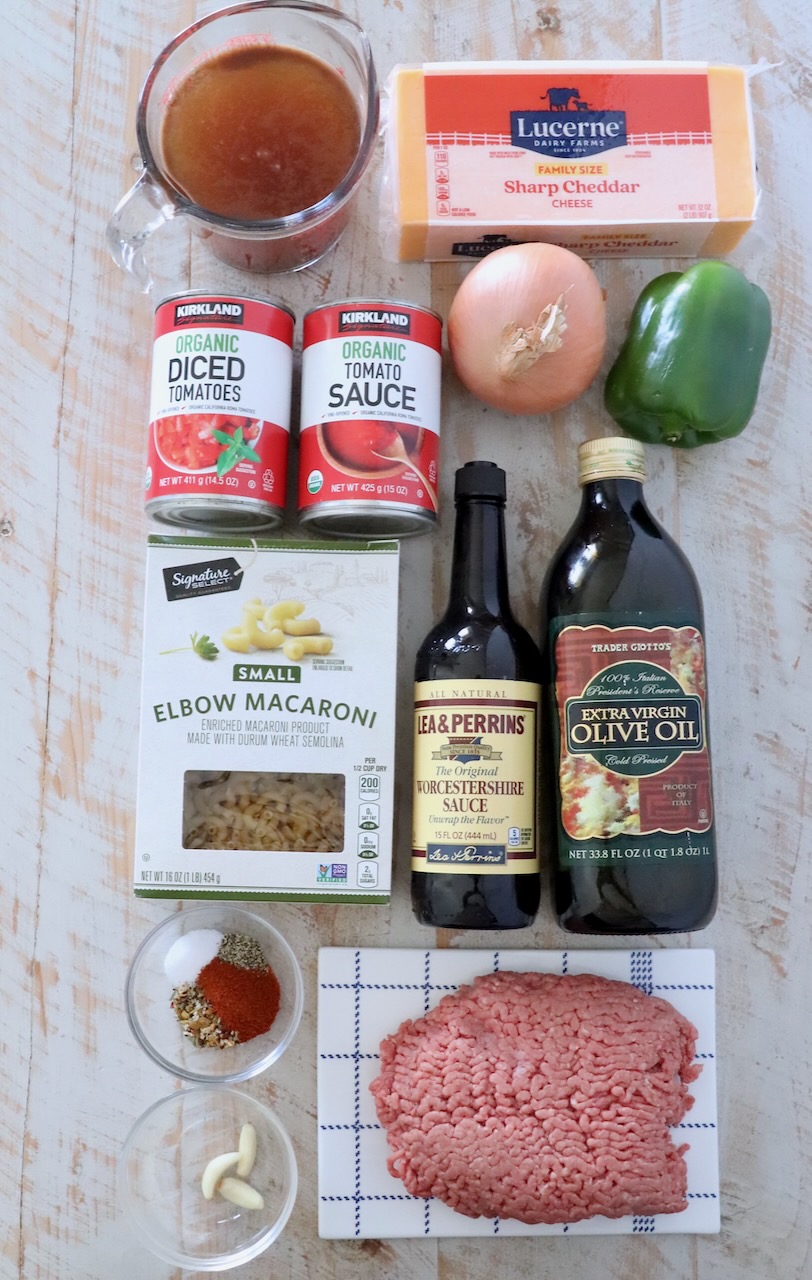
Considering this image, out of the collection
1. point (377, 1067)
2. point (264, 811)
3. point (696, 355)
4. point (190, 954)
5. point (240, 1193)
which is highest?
point (696, 355)

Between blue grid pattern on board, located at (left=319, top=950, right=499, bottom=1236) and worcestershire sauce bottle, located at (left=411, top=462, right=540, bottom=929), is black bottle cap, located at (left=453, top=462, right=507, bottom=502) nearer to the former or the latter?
worcestershire sauce bottle, located at (left=411, top=462, right=540, bottom=929)

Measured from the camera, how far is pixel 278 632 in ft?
2.97

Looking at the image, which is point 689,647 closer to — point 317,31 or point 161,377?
point 161,377

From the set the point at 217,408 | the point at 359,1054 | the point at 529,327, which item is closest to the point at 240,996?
the point at 359,1054

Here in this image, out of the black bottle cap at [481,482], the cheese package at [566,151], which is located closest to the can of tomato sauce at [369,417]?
the black bottle cap at [481,482]

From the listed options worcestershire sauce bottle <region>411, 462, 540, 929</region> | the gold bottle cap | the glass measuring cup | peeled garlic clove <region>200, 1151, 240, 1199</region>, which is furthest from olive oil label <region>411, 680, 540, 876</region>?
the glass measuring cup

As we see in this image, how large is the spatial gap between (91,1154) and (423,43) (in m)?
1.12

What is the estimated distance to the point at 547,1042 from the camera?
90 cm

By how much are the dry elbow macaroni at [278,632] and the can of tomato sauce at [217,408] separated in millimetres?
84

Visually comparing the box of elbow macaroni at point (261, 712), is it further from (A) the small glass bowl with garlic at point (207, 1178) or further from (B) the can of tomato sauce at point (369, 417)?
(A) the small glass bowl with garlic at point (207, 1178)

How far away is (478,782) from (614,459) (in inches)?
12.1

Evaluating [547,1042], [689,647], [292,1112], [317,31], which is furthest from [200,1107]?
[317,31]

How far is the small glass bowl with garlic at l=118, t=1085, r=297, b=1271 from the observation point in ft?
2.97

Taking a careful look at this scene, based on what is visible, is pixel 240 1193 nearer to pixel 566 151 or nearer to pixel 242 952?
pixel 242 952
